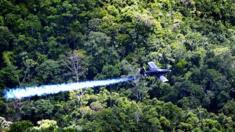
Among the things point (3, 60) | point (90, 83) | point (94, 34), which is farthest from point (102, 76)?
point (3, 60)

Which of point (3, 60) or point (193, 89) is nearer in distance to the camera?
point (193, 89)

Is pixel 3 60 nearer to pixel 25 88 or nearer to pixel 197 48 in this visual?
pixel 25 88

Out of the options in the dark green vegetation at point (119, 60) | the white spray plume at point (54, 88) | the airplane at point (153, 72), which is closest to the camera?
the dark green vegetation at point (119, 60)

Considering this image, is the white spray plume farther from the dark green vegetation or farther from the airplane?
the airplane

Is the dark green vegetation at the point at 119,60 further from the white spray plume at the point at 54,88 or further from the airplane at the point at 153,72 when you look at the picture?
the airplane at the point at 153,72

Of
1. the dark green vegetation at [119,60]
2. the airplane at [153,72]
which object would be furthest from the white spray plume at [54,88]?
the airplane at [153,72]

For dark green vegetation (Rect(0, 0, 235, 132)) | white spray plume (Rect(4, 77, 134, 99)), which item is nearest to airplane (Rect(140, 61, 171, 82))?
dark green vegetation (Rect(0, 0, 235, 132))

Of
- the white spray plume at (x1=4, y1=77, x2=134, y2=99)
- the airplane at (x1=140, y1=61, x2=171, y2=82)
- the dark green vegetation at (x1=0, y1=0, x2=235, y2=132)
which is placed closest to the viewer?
the dark green vegetation at (x1=0, y1=0, x2=235, y2=132)

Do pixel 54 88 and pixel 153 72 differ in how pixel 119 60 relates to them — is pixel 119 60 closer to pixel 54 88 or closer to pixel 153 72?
pixel 54 88
